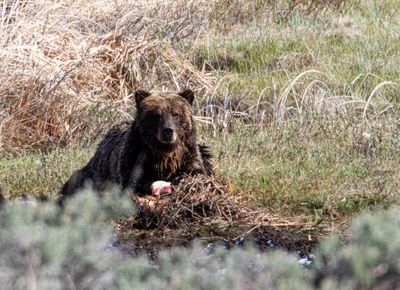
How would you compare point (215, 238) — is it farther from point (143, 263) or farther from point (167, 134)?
point (143, 263)

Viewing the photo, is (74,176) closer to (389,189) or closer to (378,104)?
(389,189)

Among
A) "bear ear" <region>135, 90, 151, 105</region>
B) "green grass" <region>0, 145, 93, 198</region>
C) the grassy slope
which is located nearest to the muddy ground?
the grassy slope

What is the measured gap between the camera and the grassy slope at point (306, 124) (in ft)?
28.4

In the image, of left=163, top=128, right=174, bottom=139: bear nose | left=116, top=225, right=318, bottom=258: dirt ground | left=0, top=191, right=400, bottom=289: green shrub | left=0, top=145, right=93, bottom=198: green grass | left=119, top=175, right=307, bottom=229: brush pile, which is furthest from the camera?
left=0, top=145, right=93, bottom=198: green grass

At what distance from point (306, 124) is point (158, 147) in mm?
2347

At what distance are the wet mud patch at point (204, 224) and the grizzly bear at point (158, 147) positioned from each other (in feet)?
0.64

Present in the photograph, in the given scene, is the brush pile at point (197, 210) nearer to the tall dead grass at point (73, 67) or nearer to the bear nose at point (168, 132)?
the bear nose at point (168, 132)

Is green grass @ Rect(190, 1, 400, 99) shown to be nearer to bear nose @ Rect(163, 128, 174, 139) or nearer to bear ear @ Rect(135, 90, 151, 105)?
bear ear @ Rect(135, 90, 151, 105)

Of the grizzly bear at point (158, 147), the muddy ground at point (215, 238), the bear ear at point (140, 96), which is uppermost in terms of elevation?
the bear ear at point (140, 96)

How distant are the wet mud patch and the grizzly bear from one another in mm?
195

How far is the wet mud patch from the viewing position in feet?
24.9

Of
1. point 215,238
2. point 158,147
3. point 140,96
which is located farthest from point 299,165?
point 215,238

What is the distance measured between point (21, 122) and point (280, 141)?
9.99 ft

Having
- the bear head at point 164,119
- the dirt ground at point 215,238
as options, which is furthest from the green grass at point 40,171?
the dirt ground at point 215,238
